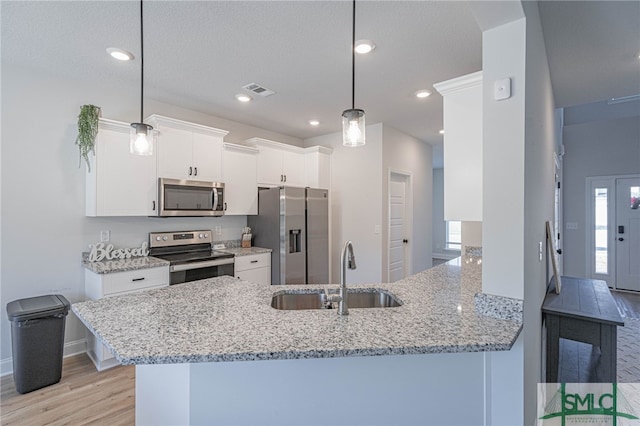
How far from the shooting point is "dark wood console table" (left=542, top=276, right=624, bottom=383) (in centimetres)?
204

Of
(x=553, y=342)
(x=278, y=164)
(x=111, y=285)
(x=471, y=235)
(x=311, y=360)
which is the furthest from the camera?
(x=278, y=164)

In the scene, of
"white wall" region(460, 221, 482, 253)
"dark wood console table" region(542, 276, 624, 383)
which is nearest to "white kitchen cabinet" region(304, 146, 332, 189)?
"white wall" region(460, 221, 482, 253)

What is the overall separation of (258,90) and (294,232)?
5.72 ft

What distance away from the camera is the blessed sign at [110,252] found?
3.05 metres

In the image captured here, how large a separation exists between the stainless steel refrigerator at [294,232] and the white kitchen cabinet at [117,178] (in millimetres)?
1379

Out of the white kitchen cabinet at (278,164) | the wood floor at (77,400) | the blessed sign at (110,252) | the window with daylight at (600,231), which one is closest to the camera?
the wood floor at (77,400)

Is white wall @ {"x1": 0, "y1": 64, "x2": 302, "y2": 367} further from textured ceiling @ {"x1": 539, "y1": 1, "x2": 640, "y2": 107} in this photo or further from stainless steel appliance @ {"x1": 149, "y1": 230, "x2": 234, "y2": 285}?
textured ceiling @ {"x1": 539, "y1": 1, "x2": 640, "y2": 107}

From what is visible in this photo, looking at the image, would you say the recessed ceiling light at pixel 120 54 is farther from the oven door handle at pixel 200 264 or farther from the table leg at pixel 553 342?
the table leg at pixel 553 342

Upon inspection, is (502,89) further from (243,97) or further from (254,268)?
(254,268)

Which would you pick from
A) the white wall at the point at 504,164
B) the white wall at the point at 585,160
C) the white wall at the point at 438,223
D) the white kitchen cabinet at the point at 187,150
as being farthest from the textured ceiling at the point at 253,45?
the white wall at the point at 438,223

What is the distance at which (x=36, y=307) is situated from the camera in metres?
2.49

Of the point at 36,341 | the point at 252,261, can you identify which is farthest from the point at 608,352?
the point at 36,341

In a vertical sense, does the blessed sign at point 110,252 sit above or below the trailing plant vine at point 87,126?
below

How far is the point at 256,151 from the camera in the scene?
14.0 feet
